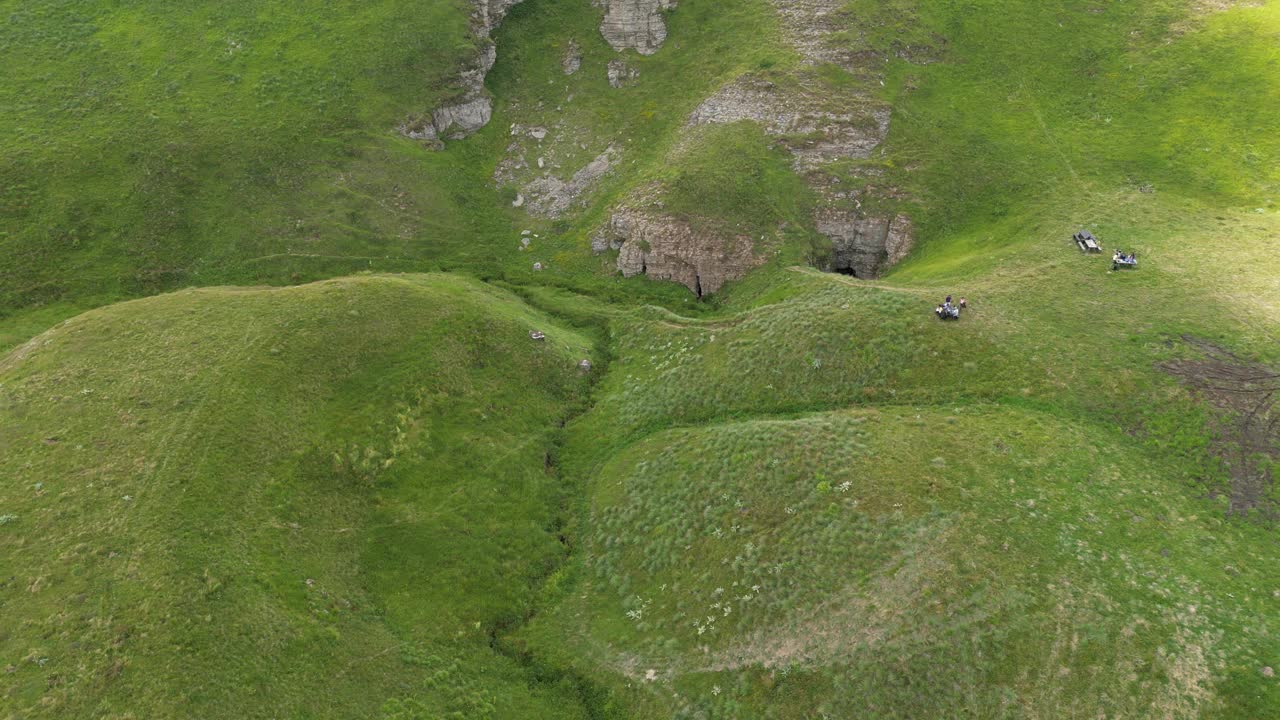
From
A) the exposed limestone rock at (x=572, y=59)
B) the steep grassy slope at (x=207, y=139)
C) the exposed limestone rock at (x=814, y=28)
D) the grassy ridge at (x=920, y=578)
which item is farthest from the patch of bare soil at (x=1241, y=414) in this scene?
the exposed limestone rock at (x=572, y=59)

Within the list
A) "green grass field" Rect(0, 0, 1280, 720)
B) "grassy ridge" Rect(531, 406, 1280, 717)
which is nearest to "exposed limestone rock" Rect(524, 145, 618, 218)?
"green grass field" Rect(0, 0, 1280, 720)

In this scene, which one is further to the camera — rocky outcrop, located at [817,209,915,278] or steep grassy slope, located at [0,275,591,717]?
rocky outcrop, located at [817,209,915,278]

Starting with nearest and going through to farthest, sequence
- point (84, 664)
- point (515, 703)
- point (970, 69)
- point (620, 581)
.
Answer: point (84, 664), point (515, 703), point (620, 581), point (970, 69)

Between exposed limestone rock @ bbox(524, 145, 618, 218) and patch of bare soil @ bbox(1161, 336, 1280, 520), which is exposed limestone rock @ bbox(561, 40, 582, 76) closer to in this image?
exposed limestone rock @ bbox(524, 145, 618, 218)

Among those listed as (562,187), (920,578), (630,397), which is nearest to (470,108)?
(562,187)

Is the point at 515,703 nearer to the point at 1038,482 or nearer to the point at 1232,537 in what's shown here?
the point at 1038,482

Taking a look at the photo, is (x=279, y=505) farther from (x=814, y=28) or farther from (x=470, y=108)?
(x=814, y=28)

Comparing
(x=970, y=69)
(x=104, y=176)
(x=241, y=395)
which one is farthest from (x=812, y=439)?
(x=104, y=176)
